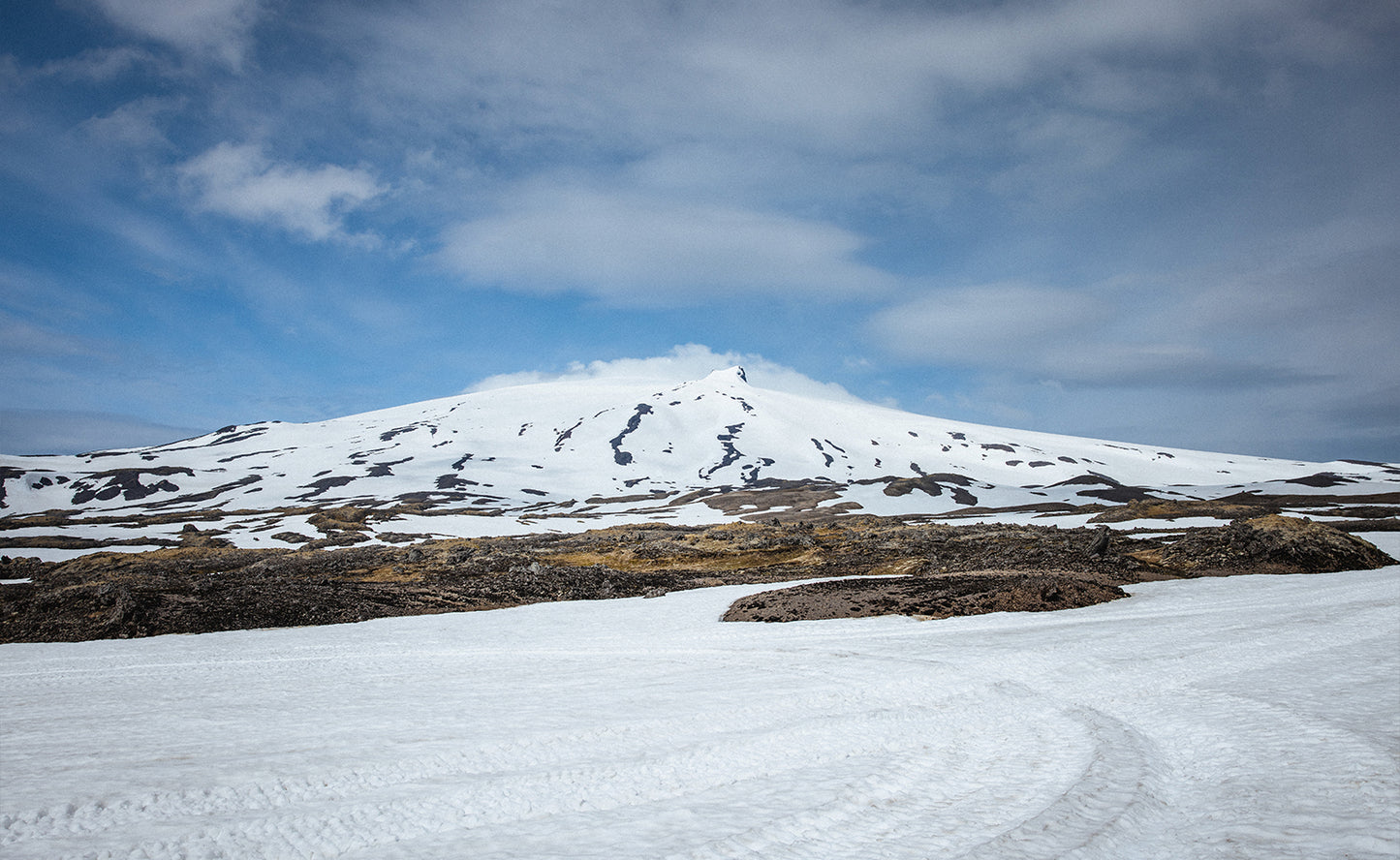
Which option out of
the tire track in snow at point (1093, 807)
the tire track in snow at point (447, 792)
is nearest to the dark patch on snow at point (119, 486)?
the tire track in snow at point (447, 792)

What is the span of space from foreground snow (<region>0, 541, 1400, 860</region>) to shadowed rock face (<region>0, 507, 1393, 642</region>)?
179 inches

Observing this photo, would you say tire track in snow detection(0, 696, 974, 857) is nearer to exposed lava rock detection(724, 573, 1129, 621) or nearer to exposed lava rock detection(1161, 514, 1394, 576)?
exposed lava rock detection(724, 573, 1129, 621)

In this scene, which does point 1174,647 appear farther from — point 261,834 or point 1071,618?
point 261,834

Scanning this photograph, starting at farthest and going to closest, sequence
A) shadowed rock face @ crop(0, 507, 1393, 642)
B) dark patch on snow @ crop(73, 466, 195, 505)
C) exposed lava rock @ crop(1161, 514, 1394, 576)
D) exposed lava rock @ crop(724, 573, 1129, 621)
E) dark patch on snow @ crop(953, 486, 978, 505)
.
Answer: dark patch on snow @ crop(73, 466, 195, 505)
dark patch on snow @ crop(953, 486, 978, 505)
exposed lava rock @ crop(1161, 514, 1394, 576)
shadowed rock face @ crop(0, 507, 1393, 642)
exposed lava rock @ crop(724, 573, 1129, 621)

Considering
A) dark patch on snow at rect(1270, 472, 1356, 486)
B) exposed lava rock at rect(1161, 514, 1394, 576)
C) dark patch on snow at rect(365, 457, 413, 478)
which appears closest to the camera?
exposed lava rock at rect(1161, 514, 1394, 576)

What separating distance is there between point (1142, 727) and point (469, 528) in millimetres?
75967

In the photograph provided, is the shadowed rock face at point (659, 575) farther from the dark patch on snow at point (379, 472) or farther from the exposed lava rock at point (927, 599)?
the dark patch on snow at point (379, 472)

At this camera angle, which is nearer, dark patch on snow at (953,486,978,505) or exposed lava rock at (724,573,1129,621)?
exposed lava rock at (724,573,1129,621)

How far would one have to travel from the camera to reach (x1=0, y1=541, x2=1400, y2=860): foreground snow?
5832mm

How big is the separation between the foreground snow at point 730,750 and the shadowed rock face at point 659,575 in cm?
455

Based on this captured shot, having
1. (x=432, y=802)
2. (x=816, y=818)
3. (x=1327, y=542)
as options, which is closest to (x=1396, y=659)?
(x=816, y=818)

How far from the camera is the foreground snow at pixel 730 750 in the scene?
5.83m

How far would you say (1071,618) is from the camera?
1803 cm

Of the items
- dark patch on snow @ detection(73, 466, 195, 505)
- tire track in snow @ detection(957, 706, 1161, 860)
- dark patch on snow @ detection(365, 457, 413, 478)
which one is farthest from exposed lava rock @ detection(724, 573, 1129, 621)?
dark patch on snow @ detection(365, 457, 413, 478)
